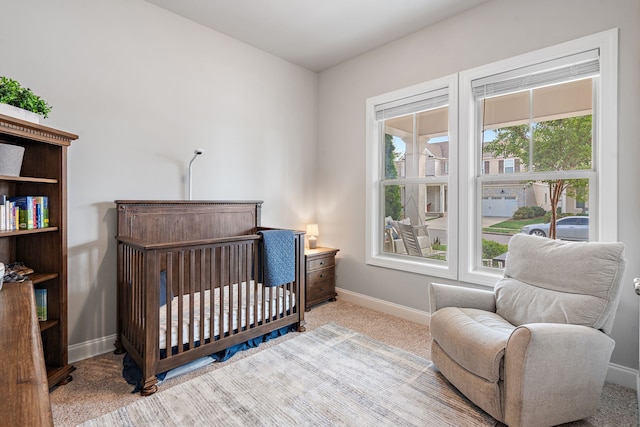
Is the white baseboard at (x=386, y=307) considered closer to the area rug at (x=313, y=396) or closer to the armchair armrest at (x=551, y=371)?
the area rug at (x=313, y=396)

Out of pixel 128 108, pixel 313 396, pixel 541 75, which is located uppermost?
pixel 541 75

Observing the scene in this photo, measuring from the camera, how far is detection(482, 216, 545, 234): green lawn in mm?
2554

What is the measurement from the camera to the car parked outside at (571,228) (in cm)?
228

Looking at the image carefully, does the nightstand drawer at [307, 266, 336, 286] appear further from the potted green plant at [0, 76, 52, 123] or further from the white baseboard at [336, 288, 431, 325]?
the potted green plant at [0, 76, 52, 123]

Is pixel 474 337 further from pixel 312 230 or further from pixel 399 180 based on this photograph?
pixel 312 230

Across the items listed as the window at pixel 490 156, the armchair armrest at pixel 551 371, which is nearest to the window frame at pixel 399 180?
the window at pixel 490 156

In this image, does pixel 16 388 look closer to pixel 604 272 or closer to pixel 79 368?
pixel 79 368

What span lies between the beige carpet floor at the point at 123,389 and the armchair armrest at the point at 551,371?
0.71 feet

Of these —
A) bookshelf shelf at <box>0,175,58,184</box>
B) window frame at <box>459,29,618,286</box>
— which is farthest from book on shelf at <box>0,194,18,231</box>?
window frame at <box>459,29,618,286</box>

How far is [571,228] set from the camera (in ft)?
7.70

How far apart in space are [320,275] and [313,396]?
1.68 metres

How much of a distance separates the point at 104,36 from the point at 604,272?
3.62 metres

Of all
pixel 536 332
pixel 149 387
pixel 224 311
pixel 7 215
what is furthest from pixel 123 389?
pixel 536 332

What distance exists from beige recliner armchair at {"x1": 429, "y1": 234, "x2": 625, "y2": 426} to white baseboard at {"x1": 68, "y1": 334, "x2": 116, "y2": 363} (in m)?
2.38
